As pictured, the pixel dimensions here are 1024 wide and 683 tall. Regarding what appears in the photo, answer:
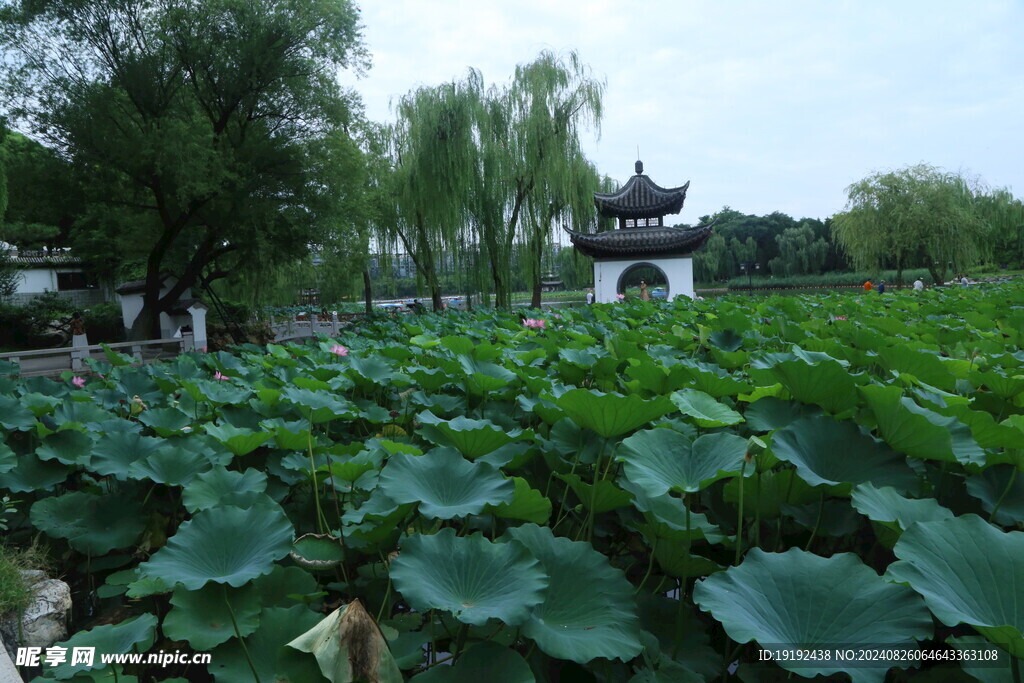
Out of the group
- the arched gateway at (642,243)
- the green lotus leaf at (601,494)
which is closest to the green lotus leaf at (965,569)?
the green lotus leaf at (601,494)

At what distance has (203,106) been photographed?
12258mm

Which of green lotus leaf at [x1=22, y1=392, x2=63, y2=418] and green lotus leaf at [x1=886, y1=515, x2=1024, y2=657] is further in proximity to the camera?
green lotus leaf at [x1=22, y1=392, x2=63, y2=418]

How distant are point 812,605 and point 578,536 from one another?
451 millimetres

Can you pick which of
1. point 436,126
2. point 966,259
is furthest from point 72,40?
point 966,259

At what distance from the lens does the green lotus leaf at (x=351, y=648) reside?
75cm

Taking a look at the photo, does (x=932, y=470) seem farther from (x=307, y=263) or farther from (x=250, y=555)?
(x=307, y=263)

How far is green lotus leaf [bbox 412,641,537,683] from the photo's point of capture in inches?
29.2

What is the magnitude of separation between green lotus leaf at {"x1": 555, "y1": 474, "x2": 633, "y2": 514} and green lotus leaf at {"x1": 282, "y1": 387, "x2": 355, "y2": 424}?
758mm

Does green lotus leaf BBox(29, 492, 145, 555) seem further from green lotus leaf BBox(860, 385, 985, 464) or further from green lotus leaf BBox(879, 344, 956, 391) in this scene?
green lotus leaf BBox(879, 344, 956, 391)

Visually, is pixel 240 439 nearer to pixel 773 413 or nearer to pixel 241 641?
pixel 241 641

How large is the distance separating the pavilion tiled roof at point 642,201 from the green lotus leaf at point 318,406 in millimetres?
17436

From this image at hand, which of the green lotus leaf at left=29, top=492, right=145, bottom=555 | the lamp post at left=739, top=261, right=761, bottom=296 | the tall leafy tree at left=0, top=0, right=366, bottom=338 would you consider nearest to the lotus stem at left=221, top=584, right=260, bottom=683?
the green lotus leaf at left=29, top=492, right=145, bottom=555

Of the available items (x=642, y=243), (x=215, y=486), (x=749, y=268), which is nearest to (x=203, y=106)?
(x=642, y=243)

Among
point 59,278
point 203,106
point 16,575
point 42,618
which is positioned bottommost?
point 42,618
